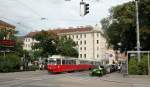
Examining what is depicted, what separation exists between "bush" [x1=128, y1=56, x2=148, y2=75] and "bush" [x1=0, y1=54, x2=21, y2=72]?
2978 centimetres

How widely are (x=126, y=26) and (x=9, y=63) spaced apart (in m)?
23.8

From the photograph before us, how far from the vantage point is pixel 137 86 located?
98.2 ft

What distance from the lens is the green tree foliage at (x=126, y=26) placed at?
5369 centimetres

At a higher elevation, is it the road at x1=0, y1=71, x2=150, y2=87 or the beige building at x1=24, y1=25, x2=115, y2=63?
the beige building at x1=24, y1=25, x2=115, y2=63

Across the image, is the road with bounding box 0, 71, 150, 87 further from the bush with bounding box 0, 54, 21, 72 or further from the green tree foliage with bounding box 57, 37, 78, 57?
the green tree foliage with bounding box 57, 37, 78, 57

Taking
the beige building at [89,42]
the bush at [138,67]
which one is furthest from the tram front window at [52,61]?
the beige building at [89,42]

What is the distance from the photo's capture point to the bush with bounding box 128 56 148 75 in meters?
43.4

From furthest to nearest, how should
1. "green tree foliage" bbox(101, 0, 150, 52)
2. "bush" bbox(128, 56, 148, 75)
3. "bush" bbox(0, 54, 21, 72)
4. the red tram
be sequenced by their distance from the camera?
"bush" bbox(0, 54, 21, 72)
the red tram
"green tree foliage" bbox(101, 0, 150, 52)
"bush" bbox(128, 56, 148, 75)

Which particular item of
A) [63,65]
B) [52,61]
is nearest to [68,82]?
[52,61]

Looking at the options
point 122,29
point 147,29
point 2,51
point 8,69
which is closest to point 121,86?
point 147,29

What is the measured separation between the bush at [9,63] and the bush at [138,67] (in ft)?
97.7

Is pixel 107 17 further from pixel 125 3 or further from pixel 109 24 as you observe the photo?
pixel 125 3

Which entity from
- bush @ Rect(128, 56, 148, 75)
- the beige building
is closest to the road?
bush @ Rect(128, 56, 148, 75)

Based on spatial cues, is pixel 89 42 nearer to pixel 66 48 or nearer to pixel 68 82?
pixel 66 48
